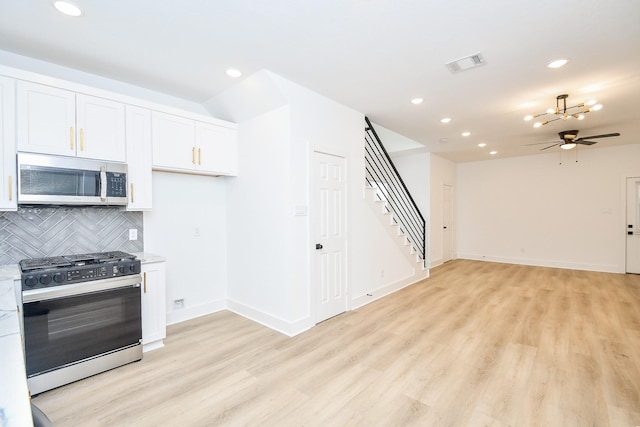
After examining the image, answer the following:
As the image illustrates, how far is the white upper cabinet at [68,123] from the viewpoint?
254 cm

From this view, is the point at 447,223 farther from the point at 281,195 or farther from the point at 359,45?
the point at 359,45

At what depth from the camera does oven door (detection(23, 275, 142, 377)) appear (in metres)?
2.31

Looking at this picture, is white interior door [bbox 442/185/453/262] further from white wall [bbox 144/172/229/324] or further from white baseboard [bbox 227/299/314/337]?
white wall [bbox 144/172/229/324]

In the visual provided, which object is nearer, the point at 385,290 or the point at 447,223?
the point at 385,290

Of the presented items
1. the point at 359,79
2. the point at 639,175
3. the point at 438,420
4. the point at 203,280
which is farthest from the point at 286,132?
the point at 639,175

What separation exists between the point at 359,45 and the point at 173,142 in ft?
7.56

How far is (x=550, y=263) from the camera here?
7.40 m

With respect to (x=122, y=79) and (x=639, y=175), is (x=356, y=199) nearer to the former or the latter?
(x=122, y=79)

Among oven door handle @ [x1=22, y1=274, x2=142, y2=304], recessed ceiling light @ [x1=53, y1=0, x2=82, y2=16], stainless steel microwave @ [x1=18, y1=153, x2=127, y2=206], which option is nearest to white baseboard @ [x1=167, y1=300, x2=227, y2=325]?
oven door handle @ [x1=22, y1=274, x2=142, y2=304]

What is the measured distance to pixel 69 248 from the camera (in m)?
3.06

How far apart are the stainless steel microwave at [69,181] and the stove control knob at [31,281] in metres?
0.71

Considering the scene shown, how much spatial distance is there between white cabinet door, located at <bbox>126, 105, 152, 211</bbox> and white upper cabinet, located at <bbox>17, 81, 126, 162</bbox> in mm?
73

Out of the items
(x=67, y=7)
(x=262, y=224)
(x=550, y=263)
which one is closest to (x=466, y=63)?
(x=262, y=224)

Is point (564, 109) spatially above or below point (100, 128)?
above
